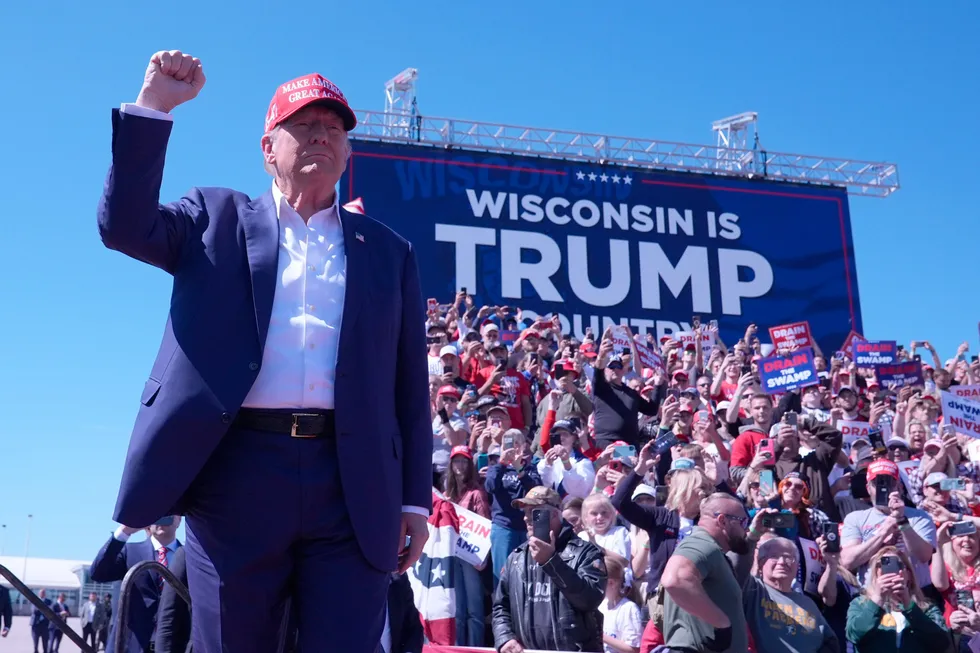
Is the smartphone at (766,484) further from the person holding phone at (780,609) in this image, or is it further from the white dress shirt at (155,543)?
the white dress shirt at (155,543)

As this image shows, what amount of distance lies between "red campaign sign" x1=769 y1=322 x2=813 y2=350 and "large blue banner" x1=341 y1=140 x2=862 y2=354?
21.0 feet

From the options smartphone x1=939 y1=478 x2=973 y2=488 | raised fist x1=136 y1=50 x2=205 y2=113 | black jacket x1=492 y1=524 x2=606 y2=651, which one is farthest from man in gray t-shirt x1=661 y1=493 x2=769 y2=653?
smartphone x1=939 y1=478 x2=973 y2=488

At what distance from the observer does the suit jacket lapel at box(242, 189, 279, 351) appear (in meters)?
2.54

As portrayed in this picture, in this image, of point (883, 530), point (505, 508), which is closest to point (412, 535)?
point (883, 530)

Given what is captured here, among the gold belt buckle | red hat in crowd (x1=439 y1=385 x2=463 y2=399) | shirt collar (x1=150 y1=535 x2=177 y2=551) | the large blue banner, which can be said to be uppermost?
the large blue banner

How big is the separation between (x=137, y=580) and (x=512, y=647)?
2.78m

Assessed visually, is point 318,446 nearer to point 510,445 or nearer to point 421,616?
point 421,616

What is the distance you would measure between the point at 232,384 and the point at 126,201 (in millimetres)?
480

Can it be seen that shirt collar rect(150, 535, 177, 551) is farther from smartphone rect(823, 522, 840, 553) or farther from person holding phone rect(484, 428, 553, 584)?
smartphone rect(823, 522, 840, 553)

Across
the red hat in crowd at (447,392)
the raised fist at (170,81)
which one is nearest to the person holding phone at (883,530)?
the red hat in crowd at (447,392)

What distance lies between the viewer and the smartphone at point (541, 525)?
22.2 ft

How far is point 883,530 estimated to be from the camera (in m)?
7.41

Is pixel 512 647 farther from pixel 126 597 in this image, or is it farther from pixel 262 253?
pixel 262 253

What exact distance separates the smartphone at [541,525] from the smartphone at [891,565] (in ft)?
7.21
